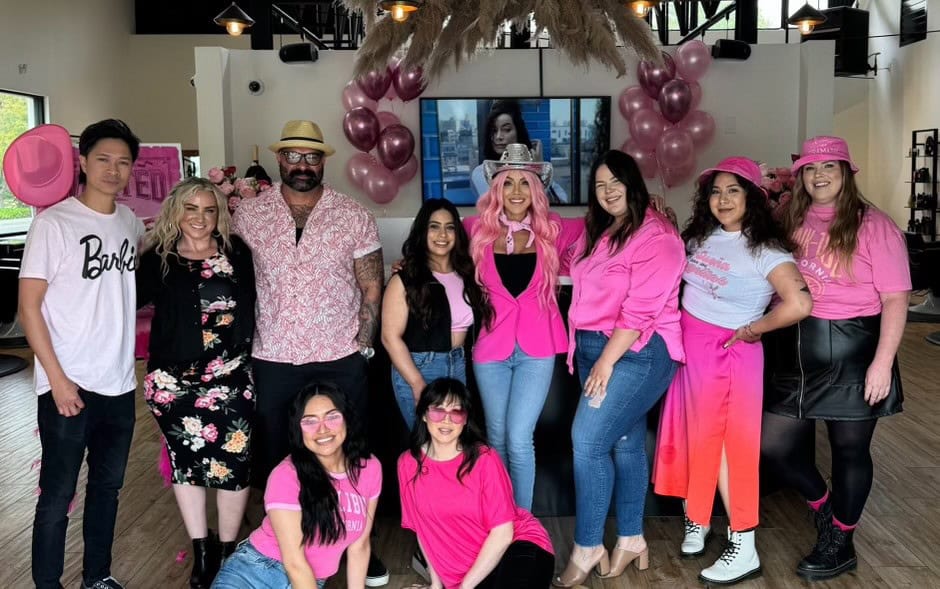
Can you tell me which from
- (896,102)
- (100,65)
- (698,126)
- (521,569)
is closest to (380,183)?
(698,126)

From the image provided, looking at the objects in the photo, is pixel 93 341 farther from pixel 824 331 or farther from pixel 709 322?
pixel 824 331

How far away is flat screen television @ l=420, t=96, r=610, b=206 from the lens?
7988 millimetres

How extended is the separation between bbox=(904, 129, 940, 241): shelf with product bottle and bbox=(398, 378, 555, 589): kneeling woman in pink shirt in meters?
11.5

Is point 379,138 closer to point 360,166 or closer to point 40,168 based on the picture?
point 360,166

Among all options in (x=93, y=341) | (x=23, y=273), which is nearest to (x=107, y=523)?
(x=93, y=341)

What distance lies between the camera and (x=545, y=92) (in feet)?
→ 26.6

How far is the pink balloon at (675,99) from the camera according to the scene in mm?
7383

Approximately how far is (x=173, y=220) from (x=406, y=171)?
5252 millimetres

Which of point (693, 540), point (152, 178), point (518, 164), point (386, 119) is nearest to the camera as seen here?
point (518, 164)

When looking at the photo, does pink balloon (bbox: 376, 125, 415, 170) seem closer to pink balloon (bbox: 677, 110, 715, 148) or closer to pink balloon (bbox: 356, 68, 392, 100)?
pink balloon (bbox: 356, 68, 392, 100)

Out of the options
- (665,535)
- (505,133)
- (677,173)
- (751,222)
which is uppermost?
(505,133)

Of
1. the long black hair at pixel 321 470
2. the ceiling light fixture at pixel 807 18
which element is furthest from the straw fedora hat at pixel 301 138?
the ceiling light fixture at pixel 807 18

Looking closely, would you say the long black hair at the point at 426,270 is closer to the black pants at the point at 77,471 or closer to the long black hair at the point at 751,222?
the long black hair at the point at 751,222

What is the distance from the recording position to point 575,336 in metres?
3.01
